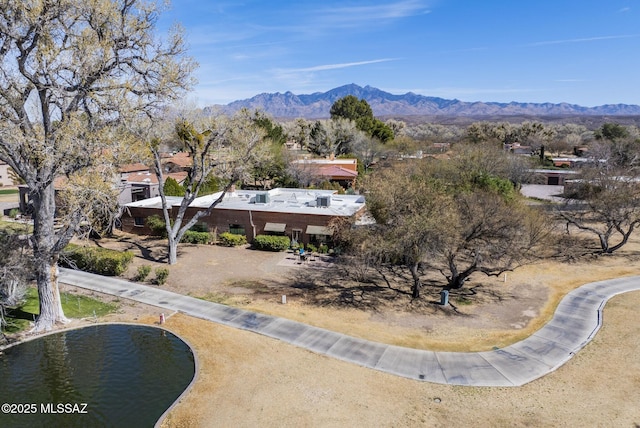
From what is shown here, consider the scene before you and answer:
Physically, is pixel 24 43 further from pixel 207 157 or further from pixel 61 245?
pixel 207 157

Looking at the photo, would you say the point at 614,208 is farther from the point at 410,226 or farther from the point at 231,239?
the point at 231,239

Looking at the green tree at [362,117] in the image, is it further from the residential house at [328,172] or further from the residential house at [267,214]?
the residential house at [267,214]

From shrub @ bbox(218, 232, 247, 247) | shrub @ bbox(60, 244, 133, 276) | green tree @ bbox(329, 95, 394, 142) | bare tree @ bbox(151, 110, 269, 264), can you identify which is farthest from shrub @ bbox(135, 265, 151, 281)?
green tree @ bbox(329, 95, 394, 142)

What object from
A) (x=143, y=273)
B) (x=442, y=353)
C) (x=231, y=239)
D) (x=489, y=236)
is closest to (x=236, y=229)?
(x=231, y=239)

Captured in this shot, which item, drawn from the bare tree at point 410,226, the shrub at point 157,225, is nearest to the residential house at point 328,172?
the shrub at point 157,225

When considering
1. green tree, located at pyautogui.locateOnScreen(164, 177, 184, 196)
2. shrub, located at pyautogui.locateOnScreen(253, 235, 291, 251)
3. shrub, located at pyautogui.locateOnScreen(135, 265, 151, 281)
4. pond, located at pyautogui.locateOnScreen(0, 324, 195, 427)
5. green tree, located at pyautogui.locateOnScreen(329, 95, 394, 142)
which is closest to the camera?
pond, located at pyautogui.locateOnScreen(0, 324, 195, 427)

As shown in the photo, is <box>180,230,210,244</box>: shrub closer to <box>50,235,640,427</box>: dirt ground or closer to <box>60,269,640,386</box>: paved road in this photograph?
<box>50,235,640,427</box>: dirt ground

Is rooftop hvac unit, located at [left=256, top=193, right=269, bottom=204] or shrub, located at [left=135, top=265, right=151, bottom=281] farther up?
rooftop hvac unit, located at [left=256, top=193, right=269, bottom=204]
